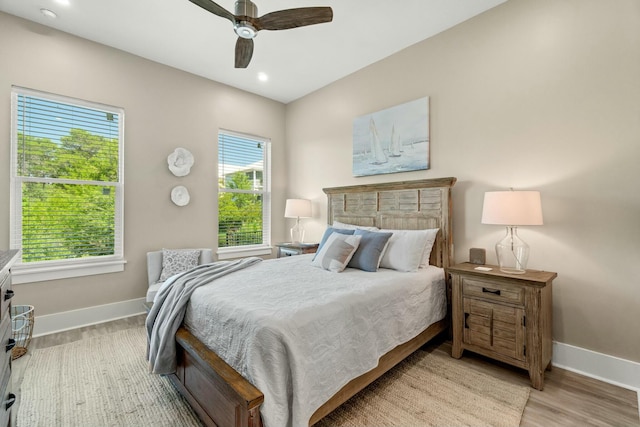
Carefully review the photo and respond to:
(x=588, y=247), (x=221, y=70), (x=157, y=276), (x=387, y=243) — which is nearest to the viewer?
(x=588, y=247)

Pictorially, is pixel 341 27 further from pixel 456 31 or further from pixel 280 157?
pixel 280 157

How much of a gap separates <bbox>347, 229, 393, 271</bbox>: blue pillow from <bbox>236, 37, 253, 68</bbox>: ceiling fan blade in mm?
1985

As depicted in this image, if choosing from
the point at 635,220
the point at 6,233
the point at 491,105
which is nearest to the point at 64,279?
the point at 6,233

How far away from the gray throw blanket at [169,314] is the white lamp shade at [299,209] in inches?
82.0

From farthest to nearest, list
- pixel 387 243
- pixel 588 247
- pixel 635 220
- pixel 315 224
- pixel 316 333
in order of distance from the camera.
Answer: pixel 315 224 → pixel 387 243 → pixel 588 247 → pixel 635 220 → pixel 316 333

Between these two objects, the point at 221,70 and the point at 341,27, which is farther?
the point at 221,70

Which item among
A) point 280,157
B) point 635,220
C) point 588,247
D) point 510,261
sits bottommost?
point 510,261

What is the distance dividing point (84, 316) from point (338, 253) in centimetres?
298

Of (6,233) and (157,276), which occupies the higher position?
(6,233)

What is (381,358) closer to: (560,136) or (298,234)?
(560,136)

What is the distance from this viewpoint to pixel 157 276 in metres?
3.55

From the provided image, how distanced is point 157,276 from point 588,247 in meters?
4.31

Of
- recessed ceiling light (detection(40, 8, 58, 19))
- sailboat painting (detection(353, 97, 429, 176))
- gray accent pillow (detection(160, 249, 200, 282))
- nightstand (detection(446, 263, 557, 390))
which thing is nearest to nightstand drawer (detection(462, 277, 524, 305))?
nightstand (detection(446, 263, 557, 390))

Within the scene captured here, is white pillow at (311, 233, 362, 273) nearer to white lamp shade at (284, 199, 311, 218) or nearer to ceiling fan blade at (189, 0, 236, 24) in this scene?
white lamp shade at (284, 199, 311, 218)
